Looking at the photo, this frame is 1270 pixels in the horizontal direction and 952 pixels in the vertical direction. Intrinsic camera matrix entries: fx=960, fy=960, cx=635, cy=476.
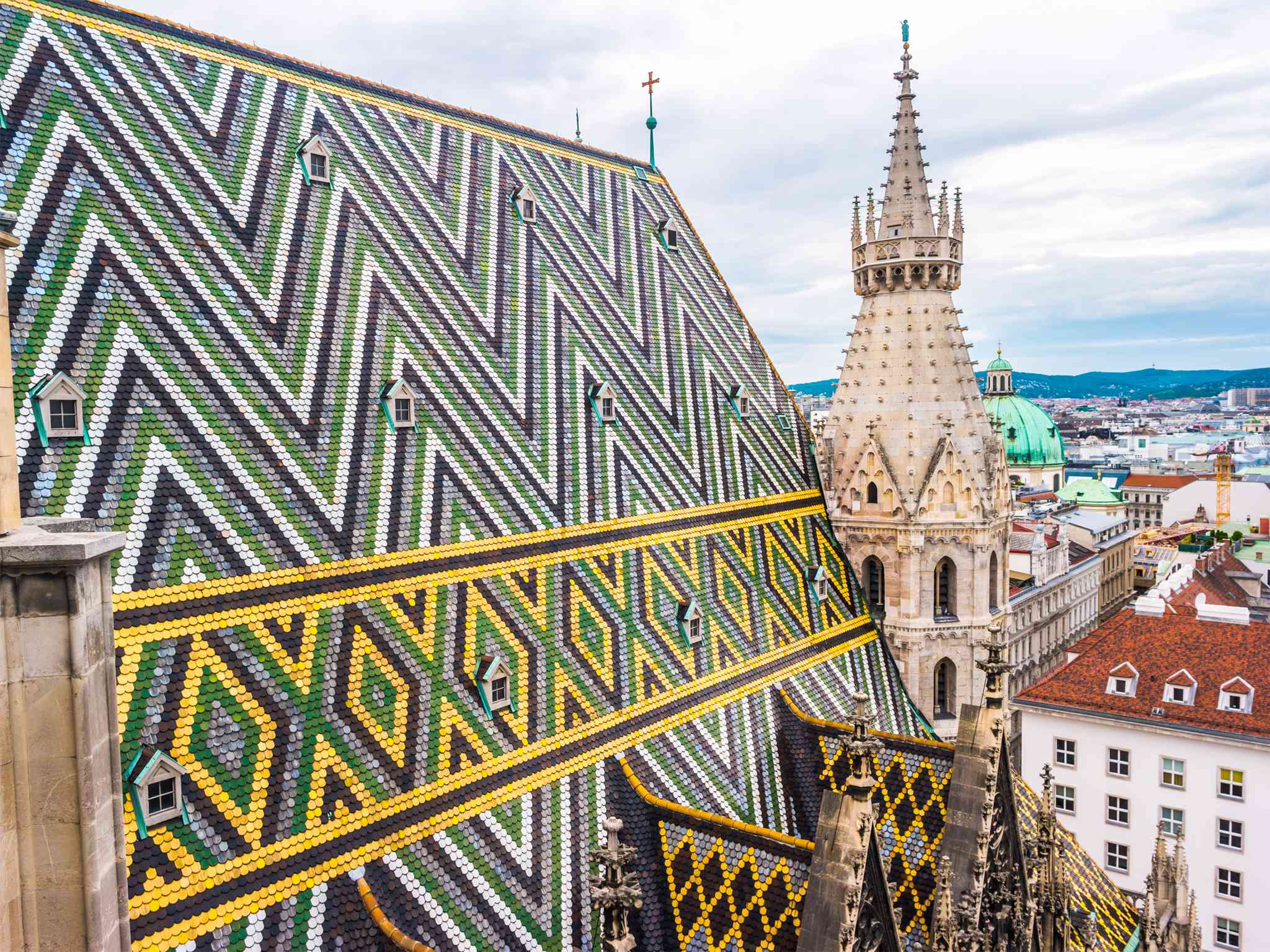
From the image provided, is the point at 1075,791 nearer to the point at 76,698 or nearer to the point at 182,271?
the point at 182,271

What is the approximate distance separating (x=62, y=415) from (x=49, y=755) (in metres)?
6.62

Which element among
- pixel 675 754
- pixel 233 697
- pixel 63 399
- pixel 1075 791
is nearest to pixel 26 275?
pixel 63 399

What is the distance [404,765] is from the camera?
442 inches

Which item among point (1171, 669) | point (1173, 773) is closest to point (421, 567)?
point (1173, 773)

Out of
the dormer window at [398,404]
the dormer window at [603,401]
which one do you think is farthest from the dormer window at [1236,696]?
the dormer window at [398,404]

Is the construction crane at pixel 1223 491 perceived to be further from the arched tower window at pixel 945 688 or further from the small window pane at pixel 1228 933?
the arched tower window at pixel 945 688

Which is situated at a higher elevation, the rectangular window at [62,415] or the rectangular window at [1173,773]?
the rectangular window at [62,415]

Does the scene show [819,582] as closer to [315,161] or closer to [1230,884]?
[315,161]

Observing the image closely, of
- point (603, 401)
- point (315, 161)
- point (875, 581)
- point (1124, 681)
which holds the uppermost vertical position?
point (315, 161)

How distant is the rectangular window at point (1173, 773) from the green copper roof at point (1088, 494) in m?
57.1

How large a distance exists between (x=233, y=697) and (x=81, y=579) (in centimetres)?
619

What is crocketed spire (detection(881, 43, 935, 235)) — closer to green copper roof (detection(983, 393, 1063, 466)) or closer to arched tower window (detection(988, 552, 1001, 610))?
arched tower window (detection(988, 552, 1001, 610))

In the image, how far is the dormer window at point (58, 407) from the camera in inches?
377

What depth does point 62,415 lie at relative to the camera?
32.1ft
